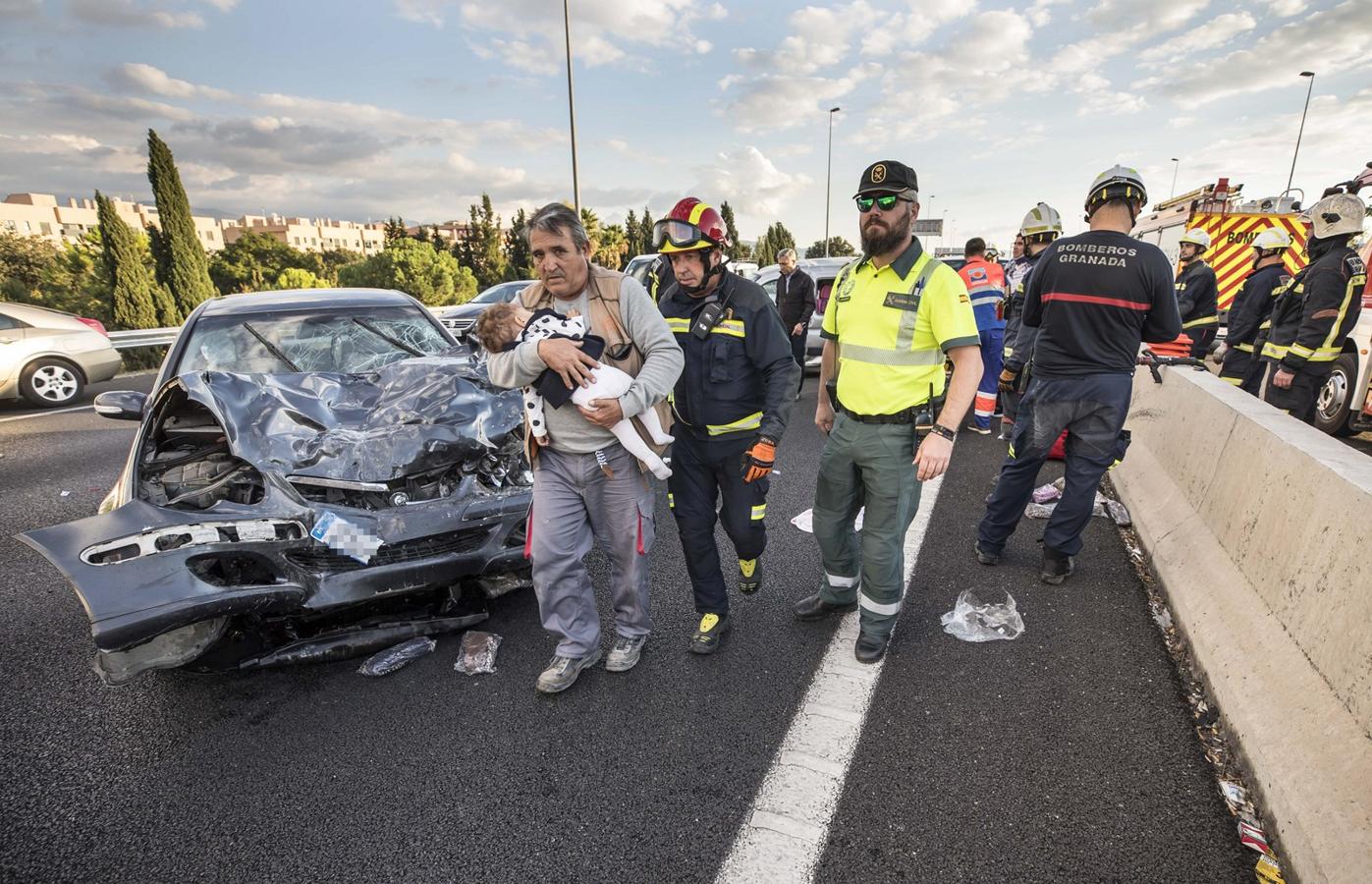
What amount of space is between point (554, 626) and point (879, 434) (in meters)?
1.52

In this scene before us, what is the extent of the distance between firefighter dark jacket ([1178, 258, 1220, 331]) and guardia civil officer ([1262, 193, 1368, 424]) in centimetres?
124

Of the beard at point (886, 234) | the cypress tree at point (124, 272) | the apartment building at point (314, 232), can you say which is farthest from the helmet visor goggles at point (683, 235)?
the apartment building at point (314, 232)

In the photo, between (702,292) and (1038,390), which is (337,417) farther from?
(1038,390)

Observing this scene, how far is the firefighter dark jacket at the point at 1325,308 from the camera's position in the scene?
4.12 m

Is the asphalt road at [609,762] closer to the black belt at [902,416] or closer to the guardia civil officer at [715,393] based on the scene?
the guardia civil officer at [715,393]

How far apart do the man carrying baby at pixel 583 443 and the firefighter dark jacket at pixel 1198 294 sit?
5.76 metres

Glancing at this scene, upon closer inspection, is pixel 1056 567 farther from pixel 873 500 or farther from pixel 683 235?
pixel 683 235

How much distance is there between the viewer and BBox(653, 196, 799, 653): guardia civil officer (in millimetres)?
2529

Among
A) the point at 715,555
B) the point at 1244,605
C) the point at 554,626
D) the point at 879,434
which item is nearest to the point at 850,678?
the point at 715,555

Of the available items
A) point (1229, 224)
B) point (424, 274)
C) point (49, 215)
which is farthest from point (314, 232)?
point (1229, 224)

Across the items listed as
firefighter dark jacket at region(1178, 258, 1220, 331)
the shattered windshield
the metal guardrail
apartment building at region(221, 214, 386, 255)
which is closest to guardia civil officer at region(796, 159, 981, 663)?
the shattered windshield

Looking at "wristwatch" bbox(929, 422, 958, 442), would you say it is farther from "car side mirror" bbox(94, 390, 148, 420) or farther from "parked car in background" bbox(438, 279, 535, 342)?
"parked car in background" bbox(438, 279, 535, 342)

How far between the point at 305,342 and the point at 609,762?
3.22 m

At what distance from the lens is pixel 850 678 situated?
8.52ft
